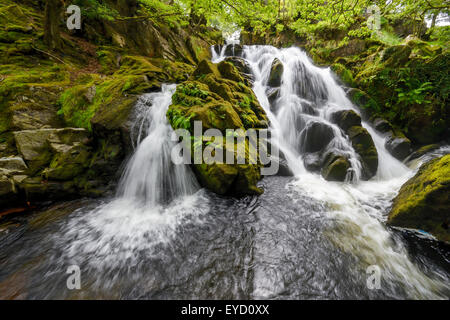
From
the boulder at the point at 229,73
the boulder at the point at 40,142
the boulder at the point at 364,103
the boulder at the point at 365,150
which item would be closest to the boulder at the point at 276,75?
the boulder at the point at 229,73

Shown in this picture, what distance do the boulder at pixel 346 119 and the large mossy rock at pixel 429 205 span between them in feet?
11.2

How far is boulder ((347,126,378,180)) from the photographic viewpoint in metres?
5.51

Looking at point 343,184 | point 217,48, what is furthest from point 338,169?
point 217,48

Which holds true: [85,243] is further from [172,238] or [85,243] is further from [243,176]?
[243,176]

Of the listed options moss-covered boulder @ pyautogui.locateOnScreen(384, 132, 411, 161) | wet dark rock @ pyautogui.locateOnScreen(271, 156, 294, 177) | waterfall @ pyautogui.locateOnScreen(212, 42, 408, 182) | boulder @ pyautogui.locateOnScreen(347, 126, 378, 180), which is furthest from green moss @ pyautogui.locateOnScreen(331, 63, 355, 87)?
wet dark rock @ pyautogui.locateOnScreen(271, 156, 294, 177)

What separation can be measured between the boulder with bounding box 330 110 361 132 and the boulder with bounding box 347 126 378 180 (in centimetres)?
34

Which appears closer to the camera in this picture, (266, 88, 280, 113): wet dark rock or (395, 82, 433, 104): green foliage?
(395, 82, 433, 104): green foliage

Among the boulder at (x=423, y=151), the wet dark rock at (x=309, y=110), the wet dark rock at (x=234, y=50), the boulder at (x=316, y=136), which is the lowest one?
the boulder at (x=423, y=151)

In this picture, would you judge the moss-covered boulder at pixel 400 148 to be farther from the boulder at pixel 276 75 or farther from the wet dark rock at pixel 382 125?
the boulder at pixel 276 75

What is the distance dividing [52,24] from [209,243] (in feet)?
31.6

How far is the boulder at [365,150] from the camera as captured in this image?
551 centimetres

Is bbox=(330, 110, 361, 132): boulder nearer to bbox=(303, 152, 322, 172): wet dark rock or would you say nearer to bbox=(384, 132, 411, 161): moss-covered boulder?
bbox=(384, 132, 411, 161): moss-covered boulder
